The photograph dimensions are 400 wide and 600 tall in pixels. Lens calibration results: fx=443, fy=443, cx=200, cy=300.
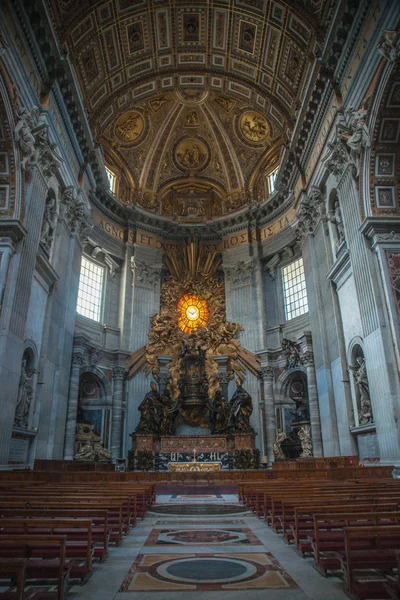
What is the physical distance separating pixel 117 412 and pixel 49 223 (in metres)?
9.19

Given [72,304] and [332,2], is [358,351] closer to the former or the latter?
[72,304]

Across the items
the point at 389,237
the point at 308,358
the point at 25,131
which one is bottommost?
the point at 308,358

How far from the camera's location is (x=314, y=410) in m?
17.3

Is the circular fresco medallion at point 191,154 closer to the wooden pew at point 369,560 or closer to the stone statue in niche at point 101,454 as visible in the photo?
the stone statue in niche at point 101,454

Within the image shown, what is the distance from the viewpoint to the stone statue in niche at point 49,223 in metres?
15.4

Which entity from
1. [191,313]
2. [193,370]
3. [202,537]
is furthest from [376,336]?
[191,313]

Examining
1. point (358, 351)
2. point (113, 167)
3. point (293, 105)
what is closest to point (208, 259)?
point (113, 167)

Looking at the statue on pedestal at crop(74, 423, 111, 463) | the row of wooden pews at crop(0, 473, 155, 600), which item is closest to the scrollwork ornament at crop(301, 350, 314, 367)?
the statue on pedestal at crop(74, 423, 111, 463)

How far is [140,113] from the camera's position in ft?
79.3

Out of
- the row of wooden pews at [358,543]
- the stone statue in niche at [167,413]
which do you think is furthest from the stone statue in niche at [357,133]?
the stone statue in niche at [167,413]

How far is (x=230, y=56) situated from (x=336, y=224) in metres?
10.4

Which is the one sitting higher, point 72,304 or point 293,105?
point 293,105

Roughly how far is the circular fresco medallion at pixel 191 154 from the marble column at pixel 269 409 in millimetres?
13122

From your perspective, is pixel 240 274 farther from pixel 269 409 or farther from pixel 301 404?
pixel 301 404
